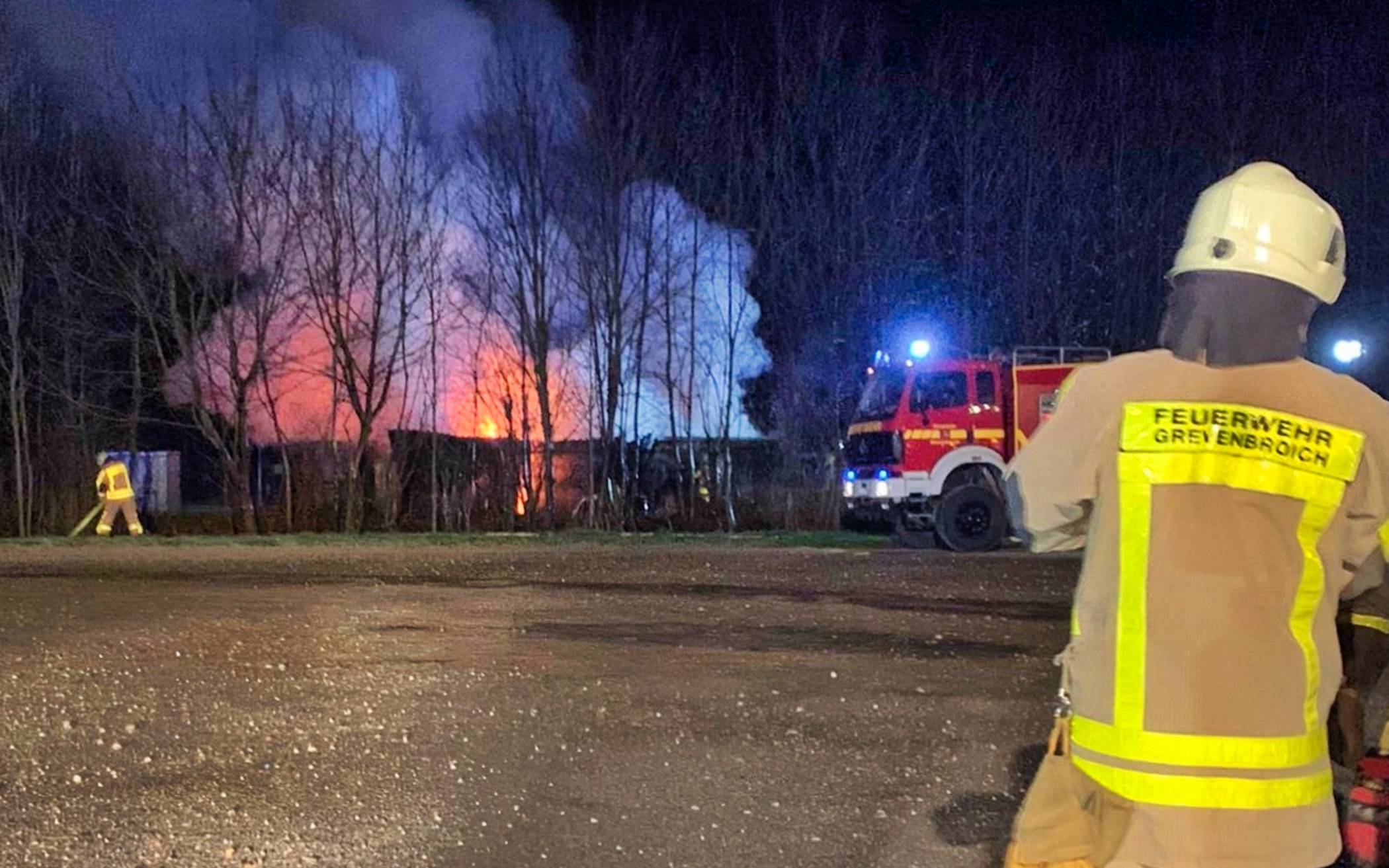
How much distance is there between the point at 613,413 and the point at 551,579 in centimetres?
1233

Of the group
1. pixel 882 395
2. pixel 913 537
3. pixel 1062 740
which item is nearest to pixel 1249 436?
pixel 1062 740

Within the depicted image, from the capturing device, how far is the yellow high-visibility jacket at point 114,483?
64.8 ft

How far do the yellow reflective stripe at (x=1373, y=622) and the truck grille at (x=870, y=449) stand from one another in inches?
574

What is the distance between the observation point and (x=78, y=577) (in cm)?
1330

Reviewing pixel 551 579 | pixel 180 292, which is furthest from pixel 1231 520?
pixel 180 292

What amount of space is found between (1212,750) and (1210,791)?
6 cm

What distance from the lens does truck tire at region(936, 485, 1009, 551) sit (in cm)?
1641

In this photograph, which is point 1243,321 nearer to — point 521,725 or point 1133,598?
point 1133,598

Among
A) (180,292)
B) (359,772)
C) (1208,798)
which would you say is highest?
(180,292)

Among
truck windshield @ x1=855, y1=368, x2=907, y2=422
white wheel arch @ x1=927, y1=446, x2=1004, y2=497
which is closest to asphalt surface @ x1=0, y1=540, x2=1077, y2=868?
white wheel arch @ x1=927, y1=446, x2=1004, y2=497

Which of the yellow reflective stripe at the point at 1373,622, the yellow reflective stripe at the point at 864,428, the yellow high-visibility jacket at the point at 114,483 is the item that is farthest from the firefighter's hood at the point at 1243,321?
the yellow high-visibility jacket at the point at 114,483

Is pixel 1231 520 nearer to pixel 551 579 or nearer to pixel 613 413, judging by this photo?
pixel 551 579

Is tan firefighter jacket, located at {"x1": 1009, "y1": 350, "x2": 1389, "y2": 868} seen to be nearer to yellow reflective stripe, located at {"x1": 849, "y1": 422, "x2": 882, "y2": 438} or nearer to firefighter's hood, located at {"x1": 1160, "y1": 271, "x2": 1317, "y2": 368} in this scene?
firefighter's hood, located at {"x1": 1160, "y1": 271, "x2": 1317, "y2": 368}

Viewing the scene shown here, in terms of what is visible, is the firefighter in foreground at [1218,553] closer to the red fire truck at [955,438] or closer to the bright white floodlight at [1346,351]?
the red fire truck at [955,438]
